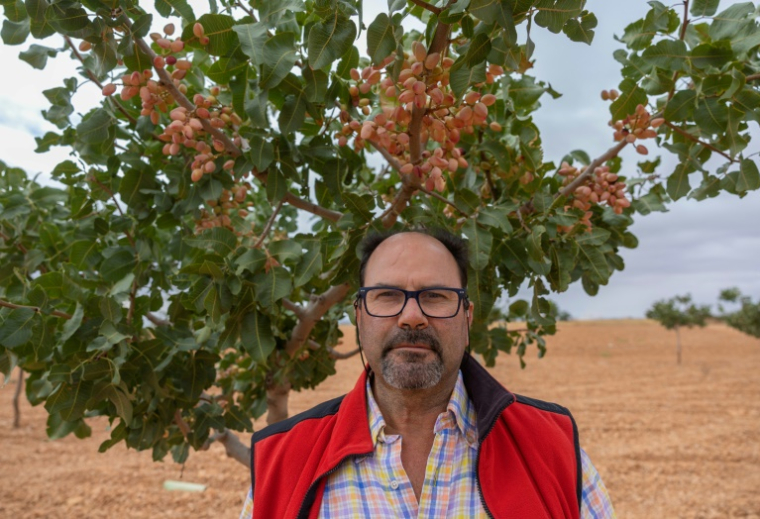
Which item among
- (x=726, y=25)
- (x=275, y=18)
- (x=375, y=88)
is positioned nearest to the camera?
(x=275, y=18)

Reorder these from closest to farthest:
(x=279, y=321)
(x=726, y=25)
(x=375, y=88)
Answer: (x=726, y=25)
(x=375, y=88)
(x=279, y=321)

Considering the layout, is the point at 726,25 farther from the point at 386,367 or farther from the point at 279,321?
the point at 279,321

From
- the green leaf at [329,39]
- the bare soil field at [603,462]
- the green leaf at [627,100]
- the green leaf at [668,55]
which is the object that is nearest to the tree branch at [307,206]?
the green leaf at [329,39]

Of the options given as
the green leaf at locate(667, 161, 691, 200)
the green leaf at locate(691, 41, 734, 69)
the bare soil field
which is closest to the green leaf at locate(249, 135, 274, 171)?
the green leaf at locate(691, 41, 734, 69)

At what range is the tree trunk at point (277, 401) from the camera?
2912mm

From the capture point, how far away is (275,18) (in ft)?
4.83

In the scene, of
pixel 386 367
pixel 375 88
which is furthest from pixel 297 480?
pixel 375 88

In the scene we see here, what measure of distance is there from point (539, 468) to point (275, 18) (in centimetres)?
133

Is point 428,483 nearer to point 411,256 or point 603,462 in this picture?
point 411,256

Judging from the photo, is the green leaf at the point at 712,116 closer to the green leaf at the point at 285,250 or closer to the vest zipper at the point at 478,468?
the vest zipper at the point at 478,468

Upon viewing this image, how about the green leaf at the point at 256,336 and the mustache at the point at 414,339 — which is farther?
the green leaf at the point at 256,336

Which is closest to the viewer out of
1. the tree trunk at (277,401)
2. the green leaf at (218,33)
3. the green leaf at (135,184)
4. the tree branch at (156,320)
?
the green leaf at (218,33)

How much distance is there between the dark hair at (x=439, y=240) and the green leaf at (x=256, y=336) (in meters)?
0.35

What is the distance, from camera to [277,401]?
296cm
